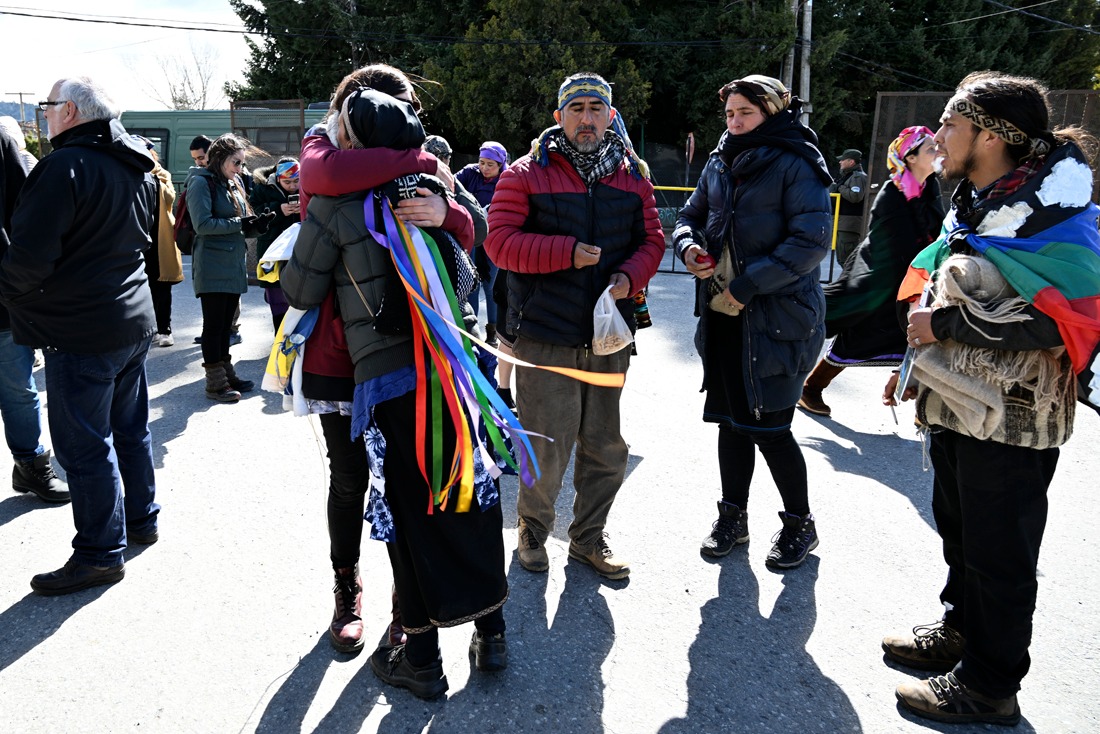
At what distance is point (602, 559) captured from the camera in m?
3.39

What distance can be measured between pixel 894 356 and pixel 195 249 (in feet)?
16.7

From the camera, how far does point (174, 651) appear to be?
9.27 feet

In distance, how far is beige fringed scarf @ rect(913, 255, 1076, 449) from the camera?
90.7 inches

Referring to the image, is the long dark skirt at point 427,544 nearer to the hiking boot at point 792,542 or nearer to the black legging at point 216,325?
the hiking boot at point 792,542

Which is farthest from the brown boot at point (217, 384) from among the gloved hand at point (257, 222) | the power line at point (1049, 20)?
the power line at point (1049, 20)

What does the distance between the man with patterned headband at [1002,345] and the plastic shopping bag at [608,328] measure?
44.0 inches

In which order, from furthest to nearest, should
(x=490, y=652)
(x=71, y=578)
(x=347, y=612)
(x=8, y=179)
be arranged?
1. (x=8, y=179)
2. (x=71, y=578)
3. (x=347, y=612)
4. (x=490, y=652)

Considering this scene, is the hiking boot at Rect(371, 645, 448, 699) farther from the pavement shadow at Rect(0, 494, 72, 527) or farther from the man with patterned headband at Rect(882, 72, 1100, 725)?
the pavement shadow at Rect(0, 494, 72, 527)

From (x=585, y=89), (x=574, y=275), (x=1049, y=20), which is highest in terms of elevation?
(x=1049, y=20)

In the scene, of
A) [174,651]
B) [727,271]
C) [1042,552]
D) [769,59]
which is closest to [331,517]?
[174,651]

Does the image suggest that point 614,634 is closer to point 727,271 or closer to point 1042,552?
point 727,271

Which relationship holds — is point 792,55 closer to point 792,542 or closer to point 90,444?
point 792,542

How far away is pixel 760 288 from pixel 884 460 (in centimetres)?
212

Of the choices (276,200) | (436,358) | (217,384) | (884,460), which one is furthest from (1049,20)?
(436,358)
